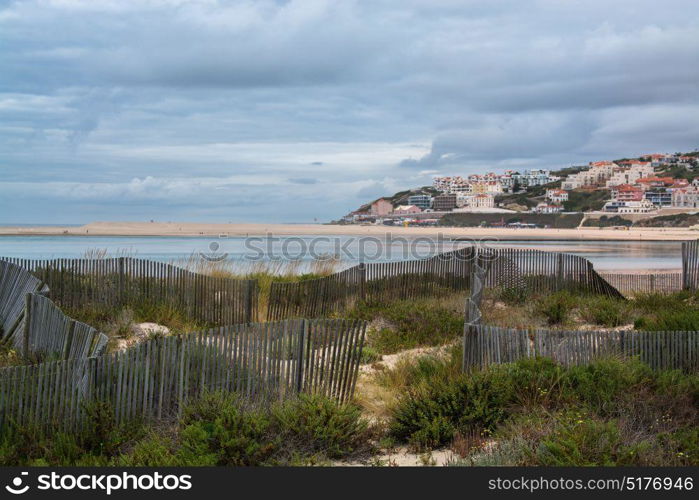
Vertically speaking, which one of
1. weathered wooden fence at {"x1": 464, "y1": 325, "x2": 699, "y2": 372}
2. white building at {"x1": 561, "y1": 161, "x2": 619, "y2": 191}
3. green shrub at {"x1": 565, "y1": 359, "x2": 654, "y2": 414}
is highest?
white building at {"x1": 561, "y1": 161, "x2": 619, "y2": 191}

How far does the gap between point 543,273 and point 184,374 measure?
1404cm

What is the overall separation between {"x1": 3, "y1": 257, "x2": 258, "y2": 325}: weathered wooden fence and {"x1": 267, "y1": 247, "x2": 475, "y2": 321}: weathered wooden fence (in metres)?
0.69

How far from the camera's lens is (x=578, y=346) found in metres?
8.72

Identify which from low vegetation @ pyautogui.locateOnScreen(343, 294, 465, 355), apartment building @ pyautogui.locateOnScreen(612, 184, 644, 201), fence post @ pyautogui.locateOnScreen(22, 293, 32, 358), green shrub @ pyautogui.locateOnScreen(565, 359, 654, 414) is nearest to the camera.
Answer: green shrub @ pyautogui.locateOnScreen(565, 359, 654, 414)

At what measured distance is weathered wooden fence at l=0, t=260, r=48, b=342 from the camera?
39.8ft

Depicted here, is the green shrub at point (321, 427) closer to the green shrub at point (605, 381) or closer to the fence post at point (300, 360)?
the fence post at point (300, 360)

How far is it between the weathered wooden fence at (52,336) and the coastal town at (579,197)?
335 ft

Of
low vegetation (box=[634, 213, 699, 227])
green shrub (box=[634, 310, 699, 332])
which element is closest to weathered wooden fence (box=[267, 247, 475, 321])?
green shrub (box=[634, 310, 699, 332])

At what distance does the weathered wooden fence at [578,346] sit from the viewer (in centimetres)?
868

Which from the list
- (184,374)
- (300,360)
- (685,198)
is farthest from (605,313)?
(685,198)

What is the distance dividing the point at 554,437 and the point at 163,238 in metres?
57.0

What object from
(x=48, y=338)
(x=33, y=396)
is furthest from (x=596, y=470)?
(x=48, y=338)

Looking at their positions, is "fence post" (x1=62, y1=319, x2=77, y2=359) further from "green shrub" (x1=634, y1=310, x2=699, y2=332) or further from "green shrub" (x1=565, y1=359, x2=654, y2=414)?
"green shrub" (x1=634, y1=310, x2=699, y2=332)

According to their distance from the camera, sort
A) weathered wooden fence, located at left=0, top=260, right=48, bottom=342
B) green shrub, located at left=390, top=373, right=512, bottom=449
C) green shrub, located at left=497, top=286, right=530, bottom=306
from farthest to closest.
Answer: green shrub, located at left=497, top=286, right=530, bottom=306 → weathered wooden fence, located at left=0, top=260, right=48, bottom=342 → green shrub, located at left=390, top=373, right=512, bottom=449
